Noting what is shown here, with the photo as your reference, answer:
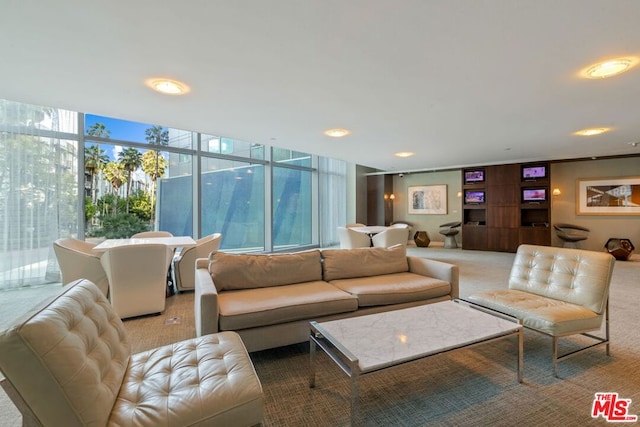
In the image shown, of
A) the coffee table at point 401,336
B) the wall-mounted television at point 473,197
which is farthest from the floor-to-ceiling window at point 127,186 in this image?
the coffee table at point 401,336

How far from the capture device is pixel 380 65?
243 centimetres

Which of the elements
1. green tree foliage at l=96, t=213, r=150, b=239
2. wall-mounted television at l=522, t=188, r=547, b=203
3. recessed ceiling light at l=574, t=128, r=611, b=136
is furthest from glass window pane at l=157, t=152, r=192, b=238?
wall-mounted television at l=522, t=188, r=547, b=203

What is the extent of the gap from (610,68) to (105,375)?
412cm

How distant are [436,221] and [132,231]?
26.8ft

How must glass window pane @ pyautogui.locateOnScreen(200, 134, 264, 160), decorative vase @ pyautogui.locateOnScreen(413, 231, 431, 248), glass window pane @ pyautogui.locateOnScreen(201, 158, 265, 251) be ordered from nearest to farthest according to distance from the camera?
1. glass window pane @ pyautogui.locateOnScreen(200, 134, 264, 160)
2. glass window pane @ pyautogui.locateOnScreen(201, 158, 265, 251)
3. decorative vase @ pyautogui.locateOnScreen(413, 231, 431, 248)

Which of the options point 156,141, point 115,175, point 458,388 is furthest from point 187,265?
point 458,388

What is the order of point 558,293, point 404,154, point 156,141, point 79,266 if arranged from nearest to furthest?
point 558,293 → point 79,266 → point 156,141 → point 404,154

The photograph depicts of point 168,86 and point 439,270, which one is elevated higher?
point 168,86

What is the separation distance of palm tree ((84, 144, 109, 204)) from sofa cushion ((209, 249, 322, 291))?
3797 millimetres

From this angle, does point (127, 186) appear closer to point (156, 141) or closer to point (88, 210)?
point (88, 210)

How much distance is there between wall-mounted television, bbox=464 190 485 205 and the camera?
7.86 m

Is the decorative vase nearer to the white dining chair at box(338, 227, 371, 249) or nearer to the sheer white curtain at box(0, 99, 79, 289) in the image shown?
the white dining chair at box(338, 227, 371, 249)

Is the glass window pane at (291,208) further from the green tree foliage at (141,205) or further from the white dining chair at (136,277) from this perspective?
the white dining chair at (136,277)

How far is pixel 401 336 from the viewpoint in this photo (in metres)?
1.74
